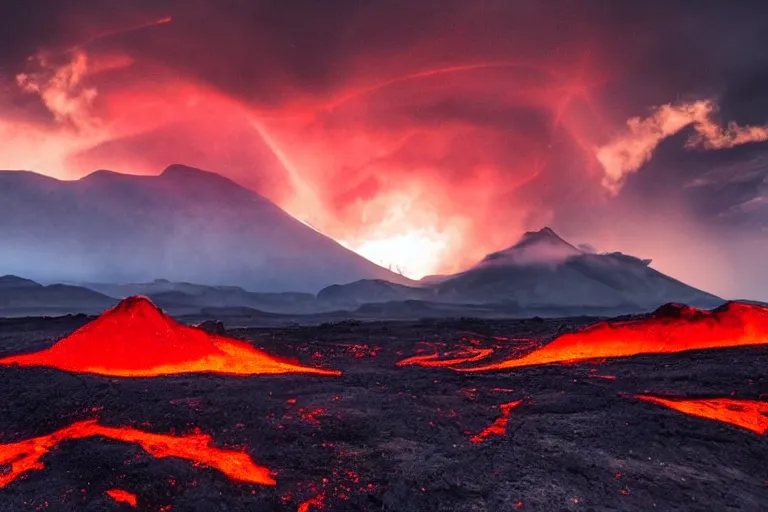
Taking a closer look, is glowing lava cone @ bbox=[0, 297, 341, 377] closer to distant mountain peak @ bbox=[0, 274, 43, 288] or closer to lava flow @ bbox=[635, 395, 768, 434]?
lava flow @ bbox=[635, 395, 768, 434]

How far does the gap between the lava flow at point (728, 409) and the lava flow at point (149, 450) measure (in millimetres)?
13353

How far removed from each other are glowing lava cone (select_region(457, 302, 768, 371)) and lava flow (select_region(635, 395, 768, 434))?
37.6 feet

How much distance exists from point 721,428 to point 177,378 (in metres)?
20.5

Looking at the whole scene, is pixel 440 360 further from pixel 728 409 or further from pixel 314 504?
pixel 314 504

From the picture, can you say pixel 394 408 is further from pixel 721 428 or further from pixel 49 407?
pixel 49 407

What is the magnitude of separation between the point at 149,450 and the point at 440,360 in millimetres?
22055

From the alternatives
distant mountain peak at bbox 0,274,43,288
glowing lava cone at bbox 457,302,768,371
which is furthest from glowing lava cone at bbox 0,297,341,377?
distant mountain peak at bbox 0,274,43,288

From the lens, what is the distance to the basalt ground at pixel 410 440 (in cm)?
1175

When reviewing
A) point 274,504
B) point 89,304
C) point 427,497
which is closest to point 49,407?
point 274,504

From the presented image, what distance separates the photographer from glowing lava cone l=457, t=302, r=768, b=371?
30812mm

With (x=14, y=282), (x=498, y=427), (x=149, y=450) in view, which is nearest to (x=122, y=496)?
(x=149, y=450)

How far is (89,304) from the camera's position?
476ft

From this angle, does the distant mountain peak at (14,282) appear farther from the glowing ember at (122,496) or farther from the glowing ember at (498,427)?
the glowing ember at (498,427)

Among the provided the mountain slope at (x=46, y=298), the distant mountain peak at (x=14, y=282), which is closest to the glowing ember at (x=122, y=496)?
the mountain slope at (x=46, y=298)
